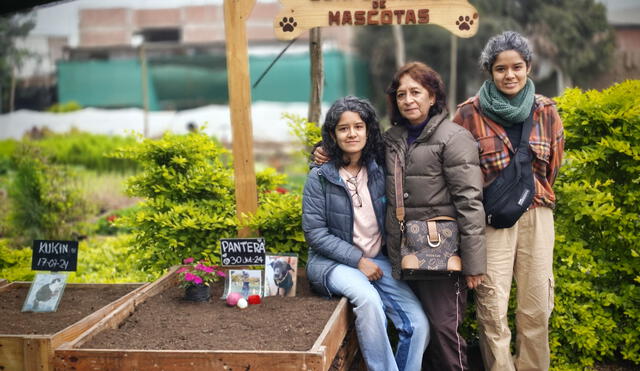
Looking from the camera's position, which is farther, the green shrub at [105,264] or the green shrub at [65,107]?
the green shrub at [65,107]

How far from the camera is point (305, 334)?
312 cm

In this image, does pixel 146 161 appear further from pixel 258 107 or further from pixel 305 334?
pixel 258 107

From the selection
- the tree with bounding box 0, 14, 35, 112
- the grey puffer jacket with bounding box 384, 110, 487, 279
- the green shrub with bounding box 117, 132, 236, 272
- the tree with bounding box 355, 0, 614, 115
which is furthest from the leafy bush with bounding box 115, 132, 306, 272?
the tree with bounding box 355, 0, 614, 115

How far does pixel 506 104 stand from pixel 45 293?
291 cm

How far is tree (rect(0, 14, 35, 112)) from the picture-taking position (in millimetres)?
11406

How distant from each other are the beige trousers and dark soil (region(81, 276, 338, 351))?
2.88 ft

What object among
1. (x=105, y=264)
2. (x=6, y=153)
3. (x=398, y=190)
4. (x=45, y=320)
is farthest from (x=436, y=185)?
(x=6, y=153)

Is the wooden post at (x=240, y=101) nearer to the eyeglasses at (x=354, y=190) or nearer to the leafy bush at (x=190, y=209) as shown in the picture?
the leafy bush at (x=190, y=209)

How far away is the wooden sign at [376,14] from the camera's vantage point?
3.86 m

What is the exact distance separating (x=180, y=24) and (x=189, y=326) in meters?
14.8

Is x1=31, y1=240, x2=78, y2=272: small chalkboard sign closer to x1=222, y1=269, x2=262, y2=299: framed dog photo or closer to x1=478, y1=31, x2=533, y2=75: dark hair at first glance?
x1=222, y1=269, x2=262, y2=299: framed dog photo

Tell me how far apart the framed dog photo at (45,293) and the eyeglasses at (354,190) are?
1848 millimetres

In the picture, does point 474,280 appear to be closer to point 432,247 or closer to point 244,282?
point 432,247

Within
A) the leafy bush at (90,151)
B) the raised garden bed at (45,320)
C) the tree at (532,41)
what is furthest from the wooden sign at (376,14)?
the tree at (532,41)
